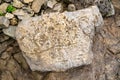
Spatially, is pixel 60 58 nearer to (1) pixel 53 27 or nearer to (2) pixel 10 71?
(1) pixel 53 27

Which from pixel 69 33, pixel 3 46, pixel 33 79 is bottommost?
pixel 33 79

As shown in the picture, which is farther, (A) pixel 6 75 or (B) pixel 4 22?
(A) pixel 6 75

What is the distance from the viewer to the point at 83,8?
623 cm

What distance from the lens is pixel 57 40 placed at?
5.46m

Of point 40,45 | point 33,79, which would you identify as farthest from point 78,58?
point 33,79

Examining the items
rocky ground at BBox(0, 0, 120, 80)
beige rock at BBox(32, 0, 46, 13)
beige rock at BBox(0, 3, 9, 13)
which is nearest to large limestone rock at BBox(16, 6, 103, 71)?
rocky ground at BBox(0, 0, 120, 80)

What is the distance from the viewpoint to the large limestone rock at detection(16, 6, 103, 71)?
5.40 metres

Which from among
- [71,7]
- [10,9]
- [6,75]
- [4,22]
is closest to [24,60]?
[6,75]

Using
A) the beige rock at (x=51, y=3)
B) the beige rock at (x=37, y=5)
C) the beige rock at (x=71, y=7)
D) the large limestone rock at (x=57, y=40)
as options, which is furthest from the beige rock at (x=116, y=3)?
the beige rock at (x=37, y=5)

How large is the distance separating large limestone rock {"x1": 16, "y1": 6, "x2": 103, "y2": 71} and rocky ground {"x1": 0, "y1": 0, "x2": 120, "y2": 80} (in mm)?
370

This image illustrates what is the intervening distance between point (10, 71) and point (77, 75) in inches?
56.8

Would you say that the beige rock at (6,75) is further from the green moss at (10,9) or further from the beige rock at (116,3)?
the beige rock at (116,3)

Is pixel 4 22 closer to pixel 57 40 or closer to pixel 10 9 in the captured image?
pixel 10 9

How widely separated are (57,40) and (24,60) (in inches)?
38.6
